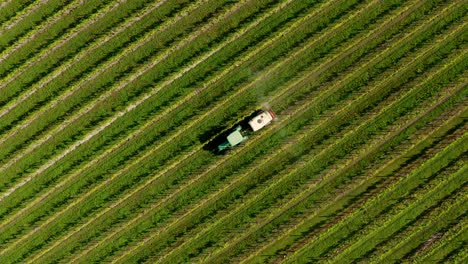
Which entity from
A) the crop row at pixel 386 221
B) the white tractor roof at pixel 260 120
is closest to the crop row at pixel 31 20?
the white tractor roof at pixel 260 120

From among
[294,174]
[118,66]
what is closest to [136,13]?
[118,66]

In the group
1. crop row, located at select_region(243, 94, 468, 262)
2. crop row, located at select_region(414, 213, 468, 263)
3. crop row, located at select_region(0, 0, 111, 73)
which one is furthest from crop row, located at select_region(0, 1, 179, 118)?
crop row, located at select_region(414, 213, 468, 263)

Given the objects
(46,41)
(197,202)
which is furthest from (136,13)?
(197,202)

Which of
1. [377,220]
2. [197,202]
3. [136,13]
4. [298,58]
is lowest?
[377,220]

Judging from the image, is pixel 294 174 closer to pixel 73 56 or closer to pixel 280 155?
pixel 280 155

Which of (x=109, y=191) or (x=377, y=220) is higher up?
(x=109, y=191)

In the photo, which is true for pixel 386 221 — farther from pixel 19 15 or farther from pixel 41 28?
pixel 19 15
